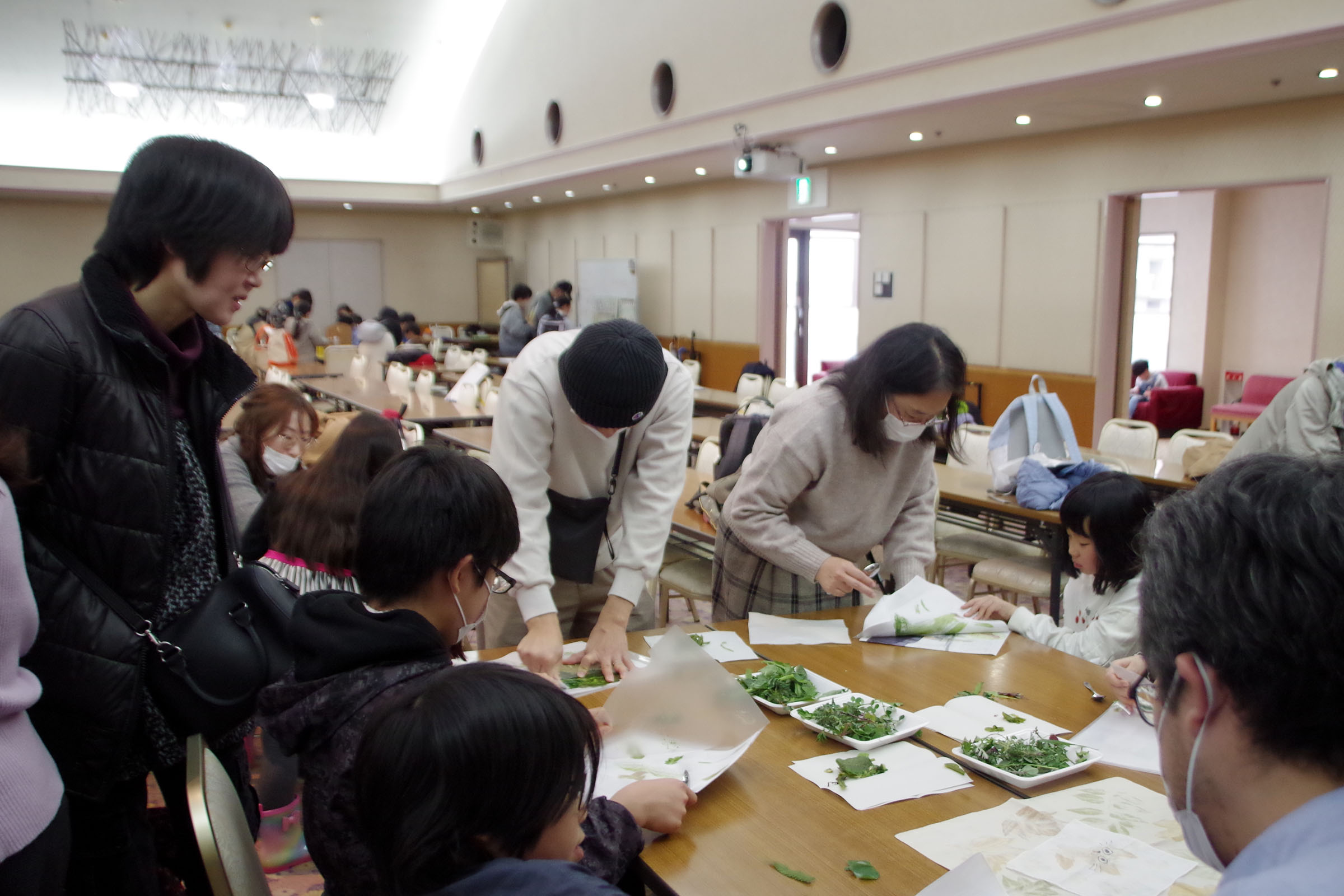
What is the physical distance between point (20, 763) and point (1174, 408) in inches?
461

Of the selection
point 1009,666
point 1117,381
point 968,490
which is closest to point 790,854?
point 1009,666

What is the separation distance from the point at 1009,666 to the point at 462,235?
1743 centimetres

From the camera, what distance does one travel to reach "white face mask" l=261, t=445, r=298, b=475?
342 cm

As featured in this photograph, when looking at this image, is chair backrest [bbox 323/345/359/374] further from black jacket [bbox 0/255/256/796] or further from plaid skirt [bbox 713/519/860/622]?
black jacket [bbox 0/255/256/796]

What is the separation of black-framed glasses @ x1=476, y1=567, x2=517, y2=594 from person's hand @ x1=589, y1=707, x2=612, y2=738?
287mm

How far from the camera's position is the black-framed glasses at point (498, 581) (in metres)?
1.40

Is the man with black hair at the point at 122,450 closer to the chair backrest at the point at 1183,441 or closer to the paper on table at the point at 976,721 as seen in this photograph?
the paper on table at the point at 976,721

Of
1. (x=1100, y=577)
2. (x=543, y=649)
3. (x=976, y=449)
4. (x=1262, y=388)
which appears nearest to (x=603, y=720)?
(x=543, y=649)

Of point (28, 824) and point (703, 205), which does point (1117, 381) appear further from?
point (28, 824)

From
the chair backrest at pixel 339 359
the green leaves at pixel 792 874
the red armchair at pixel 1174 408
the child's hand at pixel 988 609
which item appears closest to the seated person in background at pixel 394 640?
the green leaves at pixel 792 874

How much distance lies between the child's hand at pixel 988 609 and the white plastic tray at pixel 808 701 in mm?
521

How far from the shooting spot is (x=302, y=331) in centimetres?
1197

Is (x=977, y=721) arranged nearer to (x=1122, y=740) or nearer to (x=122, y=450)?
(x=1122, y=740)

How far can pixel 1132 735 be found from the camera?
5.64 ft
